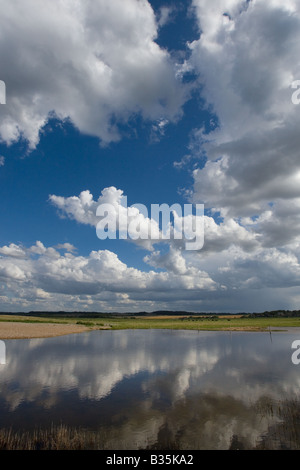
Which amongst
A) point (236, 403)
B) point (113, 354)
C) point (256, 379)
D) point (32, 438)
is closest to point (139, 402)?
point (236, 403)

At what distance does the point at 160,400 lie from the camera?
2370 cm

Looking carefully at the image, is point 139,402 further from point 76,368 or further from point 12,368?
point 12,368

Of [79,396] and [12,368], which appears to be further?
[12,368]

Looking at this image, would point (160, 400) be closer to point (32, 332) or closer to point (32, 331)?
point (32, 332)

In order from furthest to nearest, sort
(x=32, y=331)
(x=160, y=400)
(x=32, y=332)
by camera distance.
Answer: (x=32, y=331)
(x=32, y=332)
(x=160, y=400)

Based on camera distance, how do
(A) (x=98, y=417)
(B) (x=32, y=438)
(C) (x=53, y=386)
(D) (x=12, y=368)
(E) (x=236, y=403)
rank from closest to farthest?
1. (B) (x=32, y=438)
2. (A) (x=98, y=417)
3. (E) (x=236, y=403)
4. (C) (x=53, y=386)
5. (D) (x=12, y=368)

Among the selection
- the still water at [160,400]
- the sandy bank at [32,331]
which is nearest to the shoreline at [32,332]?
the sandy bank at [32,331]

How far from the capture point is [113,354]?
158ft

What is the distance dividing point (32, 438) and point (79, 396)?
29.1ft

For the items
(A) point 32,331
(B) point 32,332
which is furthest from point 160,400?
(A) point 32,331

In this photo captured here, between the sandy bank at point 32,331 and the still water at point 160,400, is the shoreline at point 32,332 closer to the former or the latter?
the sandy bank at point 32,331

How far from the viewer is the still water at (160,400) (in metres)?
16.7

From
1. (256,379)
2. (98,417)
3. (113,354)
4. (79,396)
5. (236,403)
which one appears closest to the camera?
(98,417)
